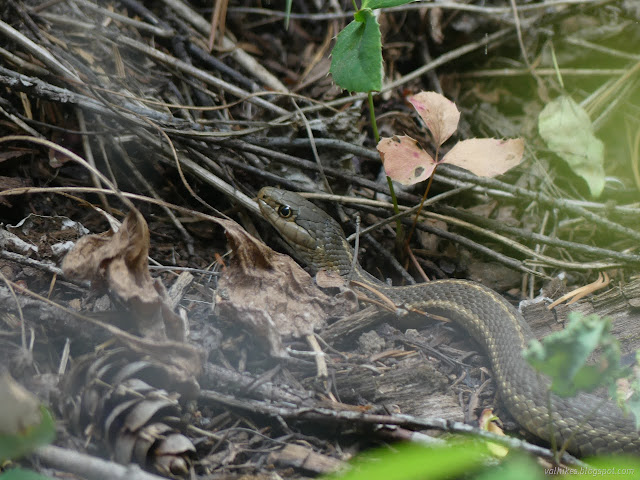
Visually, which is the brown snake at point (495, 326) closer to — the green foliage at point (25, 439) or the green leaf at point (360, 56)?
the green leaf at point (360, 56)

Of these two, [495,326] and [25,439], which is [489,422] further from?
[25,439]

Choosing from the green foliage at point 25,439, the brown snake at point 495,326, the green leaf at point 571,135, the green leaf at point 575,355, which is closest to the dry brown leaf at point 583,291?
the brown snake at point 495,326

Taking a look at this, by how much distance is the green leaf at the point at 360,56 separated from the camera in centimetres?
299

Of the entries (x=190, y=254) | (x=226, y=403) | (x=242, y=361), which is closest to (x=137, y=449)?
(x=226, y=403)

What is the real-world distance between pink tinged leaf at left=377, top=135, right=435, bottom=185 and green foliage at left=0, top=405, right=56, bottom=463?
7.62 ft

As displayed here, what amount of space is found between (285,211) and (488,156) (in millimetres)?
1470

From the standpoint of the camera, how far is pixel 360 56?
120 inches

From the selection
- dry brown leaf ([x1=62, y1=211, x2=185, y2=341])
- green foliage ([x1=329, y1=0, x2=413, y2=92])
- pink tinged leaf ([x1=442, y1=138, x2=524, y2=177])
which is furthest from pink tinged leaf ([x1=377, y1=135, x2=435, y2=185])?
dry brown leaf ([x1=62, y1=211, x2=185, y2=341])

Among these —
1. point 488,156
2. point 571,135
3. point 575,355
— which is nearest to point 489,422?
point 575,355

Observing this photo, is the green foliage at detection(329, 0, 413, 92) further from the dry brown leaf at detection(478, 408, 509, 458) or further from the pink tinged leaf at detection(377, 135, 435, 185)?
the dry brown leaf at detection(478, 408, 509, 458)

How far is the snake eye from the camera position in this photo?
3873 millimetres

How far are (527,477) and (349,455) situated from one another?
168 cm

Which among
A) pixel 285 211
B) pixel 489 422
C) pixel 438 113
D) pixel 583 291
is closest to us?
pixel 489 422

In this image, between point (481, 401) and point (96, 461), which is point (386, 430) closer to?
point (481, 401)
